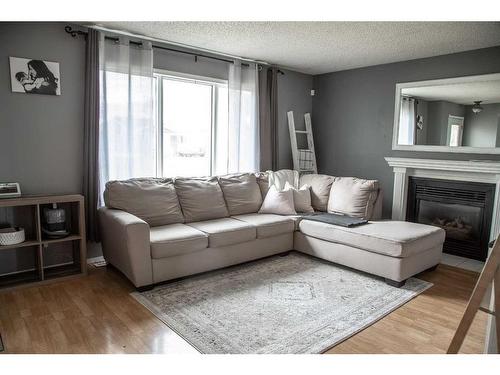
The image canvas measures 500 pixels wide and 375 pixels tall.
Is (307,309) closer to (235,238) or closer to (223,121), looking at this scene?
(235,238)

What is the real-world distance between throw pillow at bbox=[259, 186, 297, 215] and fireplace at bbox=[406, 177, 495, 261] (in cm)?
159

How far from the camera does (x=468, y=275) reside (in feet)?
11.1

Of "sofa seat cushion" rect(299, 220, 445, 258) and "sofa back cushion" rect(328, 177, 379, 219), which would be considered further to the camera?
"sofa back cushion" rect(328, 177, 379, 219)

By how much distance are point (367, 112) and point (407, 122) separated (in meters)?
0.58

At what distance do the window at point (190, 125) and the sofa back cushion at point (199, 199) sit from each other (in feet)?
1.58

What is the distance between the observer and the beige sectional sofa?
9.47ft

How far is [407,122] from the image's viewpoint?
14.2 ft

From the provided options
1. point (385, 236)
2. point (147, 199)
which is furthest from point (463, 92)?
point (147, 199)

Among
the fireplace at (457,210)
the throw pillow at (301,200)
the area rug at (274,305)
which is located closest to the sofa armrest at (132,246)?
the area rug at (274,305)

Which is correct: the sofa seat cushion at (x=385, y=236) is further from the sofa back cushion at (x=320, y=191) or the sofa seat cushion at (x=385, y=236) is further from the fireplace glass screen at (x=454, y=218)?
the fireplace glass screen at (x=454, y=218)

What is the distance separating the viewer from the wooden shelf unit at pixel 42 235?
114 inches

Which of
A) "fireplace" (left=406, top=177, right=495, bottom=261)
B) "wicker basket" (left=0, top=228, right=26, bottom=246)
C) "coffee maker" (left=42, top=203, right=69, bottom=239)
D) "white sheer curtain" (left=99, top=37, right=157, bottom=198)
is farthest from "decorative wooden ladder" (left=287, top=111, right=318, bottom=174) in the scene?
"wicker basket" (left=0, top=228, right=26, bottom=246)

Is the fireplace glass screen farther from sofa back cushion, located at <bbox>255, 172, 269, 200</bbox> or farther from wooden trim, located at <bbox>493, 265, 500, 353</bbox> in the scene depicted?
wooden trim, located at <bbox>493, 265, 500, 353</bbox>
